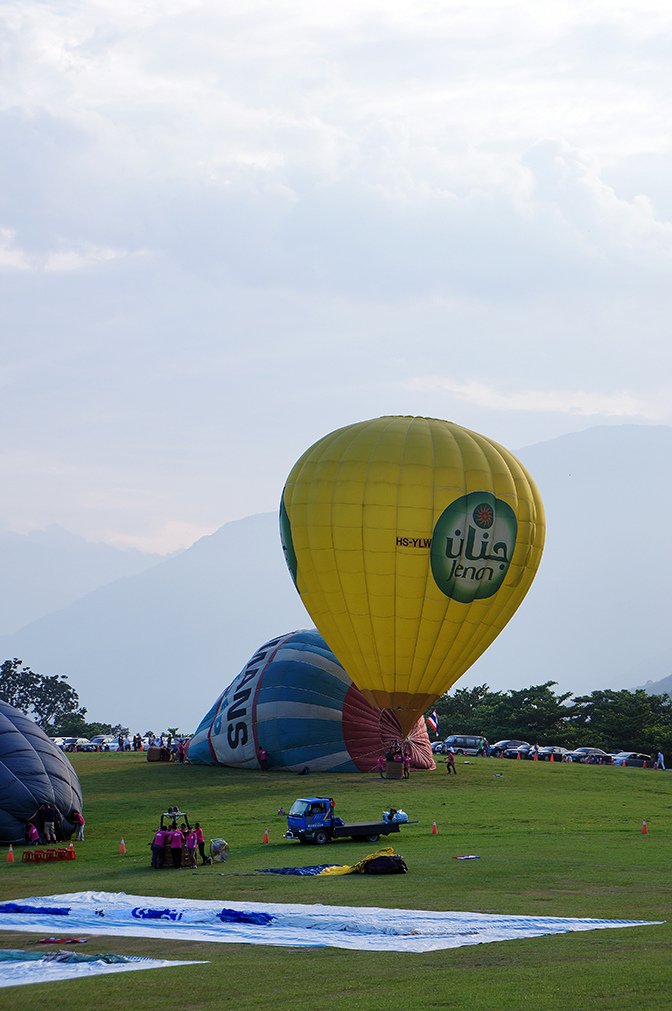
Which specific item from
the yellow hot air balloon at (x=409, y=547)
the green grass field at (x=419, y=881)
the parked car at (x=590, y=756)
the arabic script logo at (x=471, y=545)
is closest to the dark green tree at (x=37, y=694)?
the parked car at (x=590, y=756)

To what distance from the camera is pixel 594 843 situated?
3231 cm

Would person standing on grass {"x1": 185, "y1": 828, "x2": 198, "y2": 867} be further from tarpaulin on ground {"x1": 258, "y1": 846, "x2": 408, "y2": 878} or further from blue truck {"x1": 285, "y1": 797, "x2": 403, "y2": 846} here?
blue truck {"x1": 285, "y1": 797, "x2": 403, "y2": 846}

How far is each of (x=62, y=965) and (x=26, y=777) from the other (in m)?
16.4

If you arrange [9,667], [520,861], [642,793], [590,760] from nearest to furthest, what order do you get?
[520,861], [642,793], [590,760], [9,667]

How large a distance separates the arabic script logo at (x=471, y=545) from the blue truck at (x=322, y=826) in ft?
52.2

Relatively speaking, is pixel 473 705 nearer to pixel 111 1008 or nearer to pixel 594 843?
pixel 594 843

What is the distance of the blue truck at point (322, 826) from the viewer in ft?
113

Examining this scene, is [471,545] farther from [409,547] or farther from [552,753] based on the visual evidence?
[552,753]

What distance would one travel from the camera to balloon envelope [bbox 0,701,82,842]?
115ft

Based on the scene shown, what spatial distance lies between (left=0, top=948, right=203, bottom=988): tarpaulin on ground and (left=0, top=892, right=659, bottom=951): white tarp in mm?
1884

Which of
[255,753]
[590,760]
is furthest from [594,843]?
[590,760]

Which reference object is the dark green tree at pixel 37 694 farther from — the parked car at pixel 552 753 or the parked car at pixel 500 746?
the parked car at pixel 552 753

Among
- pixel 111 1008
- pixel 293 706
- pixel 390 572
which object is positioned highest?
pixel 390 572

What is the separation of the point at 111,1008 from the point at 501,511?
3561 cm
